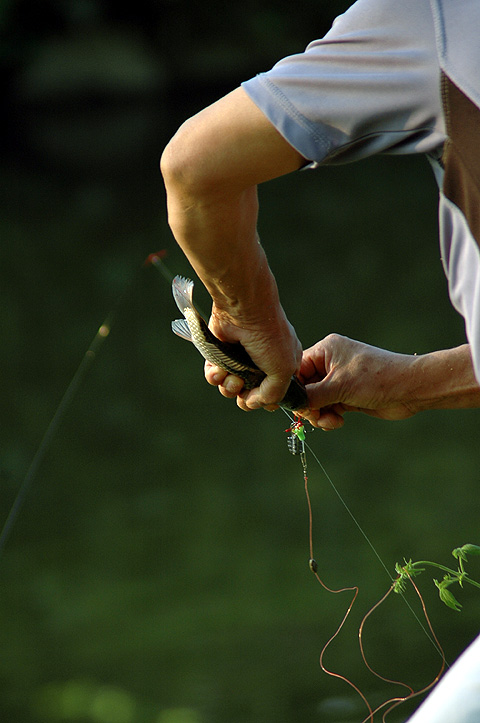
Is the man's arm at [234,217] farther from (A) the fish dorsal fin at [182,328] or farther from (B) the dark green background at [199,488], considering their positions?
(B) the dark green background at [199,488]

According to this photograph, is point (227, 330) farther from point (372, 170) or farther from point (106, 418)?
point (372, 170)

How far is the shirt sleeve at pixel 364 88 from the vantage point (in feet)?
2.49

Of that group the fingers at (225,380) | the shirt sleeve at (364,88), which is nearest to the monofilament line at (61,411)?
the fingers at (225,380)

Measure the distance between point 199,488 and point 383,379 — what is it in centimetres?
178

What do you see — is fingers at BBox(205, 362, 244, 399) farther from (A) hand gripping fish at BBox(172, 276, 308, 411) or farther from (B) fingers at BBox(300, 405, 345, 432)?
(B) fingers at BBox(300, 405, 345, 432)

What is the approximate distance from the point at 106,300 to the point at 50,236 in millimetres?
1396

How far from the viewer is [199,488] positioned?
10.5 ft

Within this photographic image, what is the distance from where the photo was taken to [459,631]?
2.39 meters

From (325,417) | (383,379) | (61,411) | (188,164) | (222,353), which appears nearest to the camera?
(188,164)

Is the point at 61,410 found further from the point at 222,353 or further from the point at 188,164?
the point at 188,164

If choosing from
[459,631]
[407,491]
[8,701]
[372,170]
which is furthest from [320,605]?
[372,170]

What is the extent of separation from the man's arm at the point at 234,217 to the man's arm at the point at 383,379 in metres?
0.14

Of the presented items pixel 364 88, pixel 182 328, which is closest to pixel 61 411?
pixel 182 328

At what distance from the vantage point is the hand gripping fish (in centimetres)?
139
